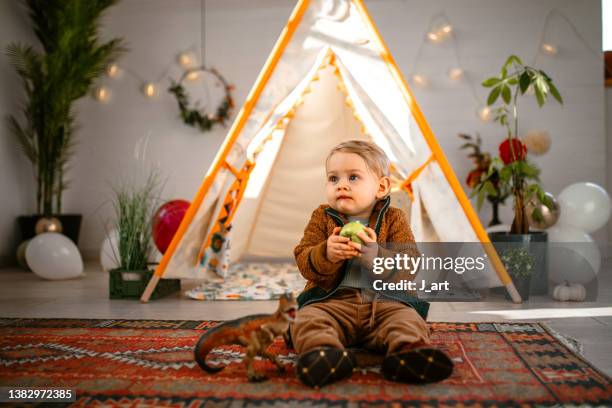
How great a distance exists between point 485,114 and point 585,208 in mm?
1427

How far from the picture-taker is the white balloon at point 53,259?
3.46 m

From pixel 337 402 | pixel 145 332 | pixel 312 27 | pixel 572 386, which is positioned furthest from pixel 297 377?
pixel 312 27

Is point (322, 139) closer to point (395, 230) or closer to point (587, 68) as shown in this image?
point (395, 230)

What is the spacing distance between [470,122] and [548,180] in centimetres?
77

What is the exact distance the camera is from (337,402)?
1.13 m

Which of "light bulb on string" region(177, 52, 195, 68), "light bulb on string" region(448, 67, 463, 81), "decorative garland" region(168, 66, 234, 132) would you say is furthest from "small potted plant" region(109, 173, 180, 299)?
"light bulb on string" region(448, 67, 463, 81)

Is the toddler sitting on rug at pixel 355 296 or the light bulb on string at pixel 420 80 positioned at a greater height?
the light bulb on string at pixel 420 80

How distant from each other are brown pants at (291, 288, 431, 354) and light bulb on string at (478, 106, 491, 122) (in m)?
3.25

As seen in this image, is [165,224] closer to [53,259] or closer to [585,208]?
[53,259]

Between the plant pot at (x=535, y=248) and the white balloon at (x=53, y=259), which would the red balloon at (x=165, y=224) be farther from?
the plant pot at (x=535, y=248)

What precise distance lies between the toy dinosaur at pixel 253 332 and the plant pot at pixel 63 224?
360 cm

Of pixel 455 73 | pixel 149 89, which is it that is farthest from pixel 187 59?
pixel 455 73

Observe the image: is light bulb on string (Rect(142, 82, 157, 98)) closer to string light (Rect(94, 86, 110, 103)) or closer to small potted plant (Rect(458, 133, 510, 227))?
string light (Rect(94, 86, 110, 103))

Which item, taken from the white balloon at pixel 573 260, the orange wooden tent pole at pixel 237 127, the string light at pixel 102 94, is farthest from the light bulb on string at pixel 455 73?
the string light at pixel 102 94
